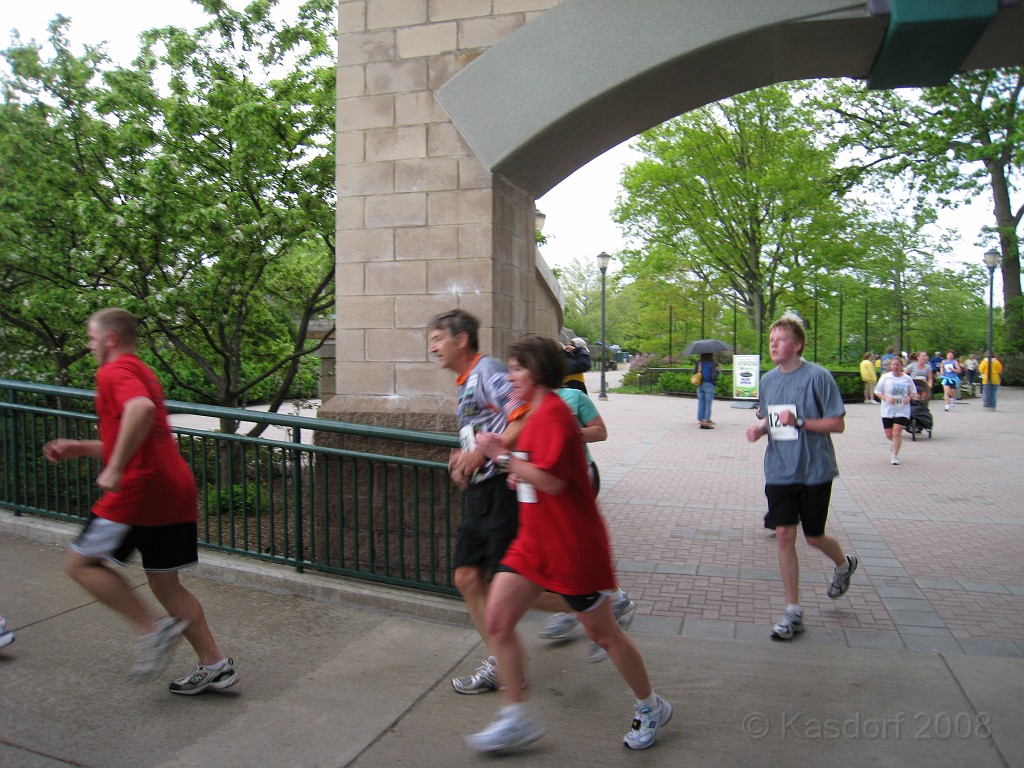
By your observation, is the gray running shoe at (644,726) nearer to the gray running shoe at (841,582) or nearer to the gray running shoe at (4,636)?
the gray running shoe at (841,582)

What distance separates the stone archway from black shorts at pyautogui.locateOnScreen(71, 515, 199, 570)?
6.71 ft

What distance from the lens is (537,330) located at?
6617 millimetres

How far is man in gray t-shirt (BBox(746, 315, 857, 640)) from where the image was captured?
4.61m

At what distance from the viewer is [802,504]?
471 centimetres

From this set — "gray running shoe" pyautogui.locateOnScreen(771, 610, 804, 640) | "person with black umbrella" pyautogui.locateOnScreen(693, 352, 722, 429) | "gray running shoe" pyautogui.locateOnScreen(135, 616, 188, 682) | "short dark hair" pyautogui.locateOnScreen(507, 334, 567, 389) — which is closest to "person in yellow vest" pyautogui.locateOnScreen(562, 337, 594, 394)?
"gray running shoe" pyautogui.locateOnScreen(771, 610, 804, 640)

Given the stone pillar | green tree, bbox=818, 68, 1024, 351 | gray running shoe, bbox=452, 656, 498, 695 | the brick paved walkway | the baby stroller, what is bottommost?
the brick paved walkway

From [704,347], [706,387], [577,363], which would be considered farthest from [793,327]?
[704,347]

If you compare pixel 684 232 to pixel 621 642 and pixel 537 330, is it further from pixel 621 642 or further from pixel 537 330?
pixel 621 642

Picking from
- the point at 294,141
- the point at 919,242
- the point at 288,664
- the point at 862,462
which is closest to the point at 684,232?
the point at 919,242

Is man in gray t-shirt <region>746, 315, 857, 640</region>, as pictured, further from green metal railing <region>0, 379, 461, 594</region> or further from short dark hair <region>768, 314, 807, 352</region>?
green metal railing <region>0, 379, 461, 594</region>

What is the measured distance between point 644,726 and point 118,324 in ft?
9.09

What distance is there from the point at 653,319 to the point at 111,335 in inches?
1287

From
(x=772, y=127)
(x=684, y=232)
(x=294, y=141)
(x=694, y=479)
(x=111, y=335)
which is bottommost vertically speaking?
(x=694, y=479)

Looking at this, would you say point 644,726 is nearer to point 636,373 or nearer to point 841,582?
point 841,582
